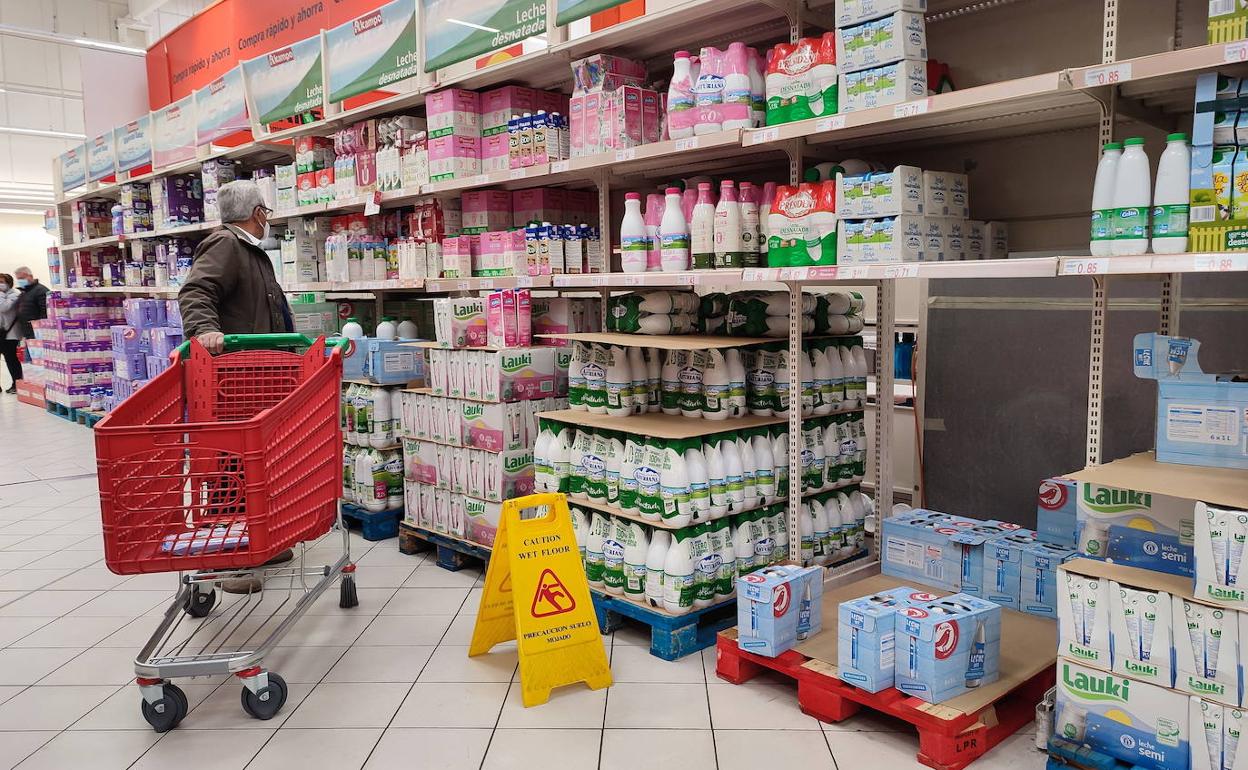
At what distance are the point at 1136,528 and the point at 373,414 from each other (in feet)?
12.7

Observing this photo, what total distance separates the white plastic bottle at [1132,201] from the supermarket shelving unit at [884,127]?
75mm

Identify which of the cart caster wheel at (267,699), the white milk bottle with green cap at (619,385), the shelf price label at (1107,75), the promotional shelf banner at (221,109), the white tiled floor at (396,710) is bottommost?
the white tiled floor at (396,710)

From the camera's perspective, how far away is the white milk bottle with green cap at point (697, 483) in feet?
10.4

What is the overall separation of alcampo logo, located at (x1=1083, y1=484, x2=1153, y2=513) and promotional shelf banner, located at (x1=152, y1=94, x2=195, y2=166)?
7.68 meters

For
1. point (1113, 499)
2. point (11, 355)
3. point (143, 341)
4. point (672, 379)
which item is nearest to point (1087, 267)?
point (1113, 499)

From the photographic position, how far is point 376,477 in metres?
4.98

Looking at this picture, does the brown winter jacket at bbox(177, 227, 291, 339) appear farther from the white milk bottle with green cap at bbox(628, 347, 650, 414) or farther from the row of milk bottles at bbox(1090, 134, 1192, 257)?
the row of milk bottles at bbox(1090, 134, 1192, 257)

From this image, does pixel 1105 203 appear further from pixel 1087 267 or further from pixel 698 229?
pixel 698 229

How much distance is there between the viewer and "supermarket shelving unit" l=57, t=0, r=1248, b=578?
7.77ft

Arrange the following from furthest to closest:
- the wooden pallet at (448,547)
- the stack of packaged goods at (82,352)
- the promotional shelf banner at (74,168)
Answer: the stack of packaged goods at (82,352) < the promotional shelf banner at (74,168) < the wooden pallet at (448,547)

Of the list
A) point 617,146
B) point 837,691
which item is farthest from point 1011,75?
point 837,691

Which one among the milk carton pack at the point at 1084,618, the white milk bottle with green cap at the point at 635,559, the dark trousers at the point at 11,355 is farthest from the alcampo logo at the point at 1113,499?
Result: the dark trousers at the point at 11,355

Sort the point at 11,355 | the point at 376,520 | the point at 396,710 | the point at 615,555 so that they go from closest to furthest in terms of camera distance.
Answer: the point at 396,710 < the point at 615,555 < the point at 376,520 < the point at 11,355

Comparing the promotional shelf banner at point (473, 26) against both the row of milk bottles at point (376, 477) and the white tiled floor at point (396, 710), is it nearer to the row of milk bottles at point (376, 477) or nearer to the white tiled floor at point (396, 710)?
the row of milk bottles at point (376, 477)
